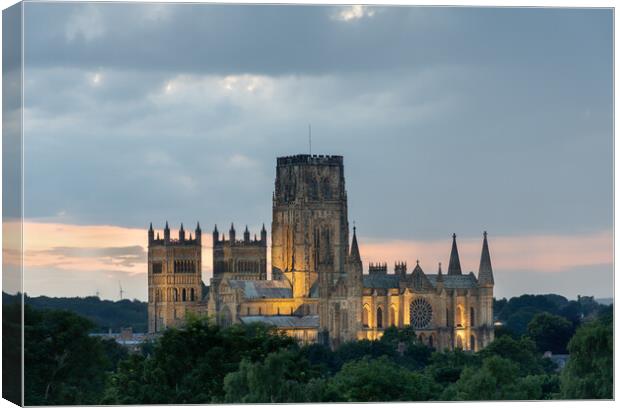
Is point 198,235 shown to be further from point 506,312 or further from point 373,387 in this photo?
point 373,387

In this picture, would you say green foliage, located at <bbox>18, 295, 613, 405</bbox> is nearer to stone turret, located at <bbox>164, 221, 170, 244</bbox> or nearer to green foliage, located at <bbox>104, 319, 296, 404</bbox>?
green foliage, located at <bbox>104, 319, 296, 404</bbox>

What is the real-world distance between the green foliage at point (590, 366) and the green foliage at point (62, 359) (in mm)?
9171

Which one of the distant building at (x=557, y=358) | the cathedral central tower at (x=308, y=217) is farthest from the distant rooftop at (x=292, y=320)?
the distant building at (x=557, y=358)

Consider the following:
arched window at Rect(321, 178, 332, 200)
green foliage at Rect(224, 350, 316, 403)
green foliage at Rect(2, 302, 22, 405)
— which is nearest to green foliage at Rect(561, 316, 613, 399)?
green foliage at Rect(224, 350, 316, 403)

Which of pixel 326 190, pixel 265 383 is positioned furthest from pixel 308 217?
pixel 265 383

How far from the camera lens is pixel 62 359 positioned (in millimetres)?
39375

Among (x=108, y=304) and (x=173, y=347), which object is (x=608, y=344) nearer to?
(x=173, y=347)

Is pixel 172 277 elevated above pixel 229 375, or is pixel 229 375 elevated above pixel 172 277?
pixel 172 277

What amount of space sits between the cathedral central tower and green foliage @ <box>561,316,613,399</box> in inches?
3321

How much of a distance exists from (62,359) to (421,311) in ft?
256

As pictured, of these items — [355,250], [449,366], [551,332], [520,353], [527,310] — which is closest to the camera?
[449,366]

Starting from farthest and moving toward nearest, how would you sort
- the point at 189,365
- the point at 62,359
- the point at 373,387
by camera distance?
the point at 189,365 → the point at 373,387 → the point at 62,359

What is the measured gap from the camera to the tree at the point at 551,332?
346ft

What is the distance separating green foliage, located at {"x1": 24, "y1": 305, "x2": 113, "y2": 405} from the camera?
36469 millimetres
